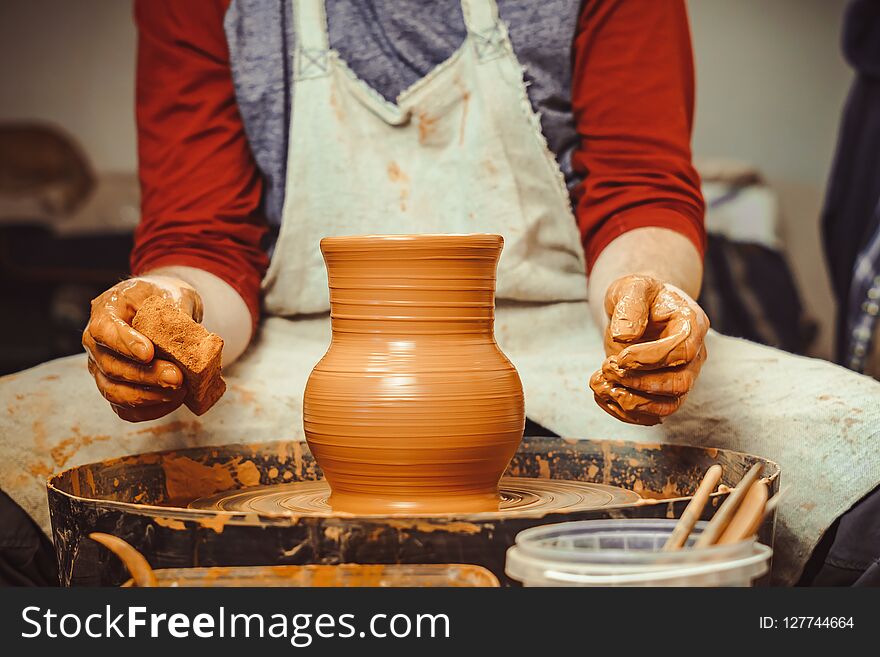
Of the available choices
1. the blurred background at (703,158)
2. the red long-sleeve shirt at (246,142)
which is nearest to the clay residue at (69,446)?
the red long-sleeve shirt at (246,142)

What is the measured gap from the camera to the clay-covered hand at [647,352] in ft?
3.29

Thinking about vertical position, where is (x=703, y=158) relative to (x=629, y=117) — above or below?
below

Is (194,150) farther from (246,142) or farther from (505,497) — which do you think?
(505,497)

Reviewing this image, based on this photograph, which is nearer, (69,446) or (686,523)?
(686,523)

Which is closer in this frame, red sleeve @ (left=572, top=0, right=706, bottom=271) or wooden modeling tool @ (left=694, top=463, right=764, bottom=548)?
wooden modeling tool @ (left=694, top=463, right=764, bottom=548)

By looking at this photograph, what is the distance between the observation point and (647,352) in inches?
39.2

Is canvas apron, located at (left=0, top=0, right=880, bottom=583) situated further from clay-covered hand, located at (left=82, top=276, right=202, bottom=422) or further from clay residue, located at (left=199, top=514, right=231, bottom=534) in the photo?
clay residue, located at (left=199, top=514, right=231, bottom=534)

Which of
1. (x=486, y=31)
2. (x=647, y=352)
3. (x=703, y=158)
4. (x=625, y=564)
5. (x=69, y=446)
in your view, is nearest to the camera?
(x=625, y=564)

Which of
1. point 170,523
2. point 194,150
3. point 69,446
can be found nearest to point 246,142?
point 194,150

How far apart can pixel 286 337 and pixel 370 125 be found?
1.13 ft

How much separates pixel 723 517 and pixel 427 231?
81 cm

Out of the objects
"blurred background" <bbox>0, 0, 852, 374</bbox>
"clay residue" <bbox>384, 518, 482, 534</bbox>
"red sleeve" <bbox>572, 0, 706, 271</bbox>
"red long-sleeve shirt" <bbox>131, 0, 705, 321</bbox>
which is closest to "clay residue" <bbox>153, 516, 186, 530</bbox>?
"clay residue" <bbox>384, 518, 482, 534</bbox>

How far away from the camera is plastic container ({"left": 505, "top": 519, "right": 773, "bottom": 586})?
2.37 ft

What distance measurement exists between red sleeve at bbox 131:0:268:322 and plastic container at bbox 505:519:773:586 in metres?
0.84
